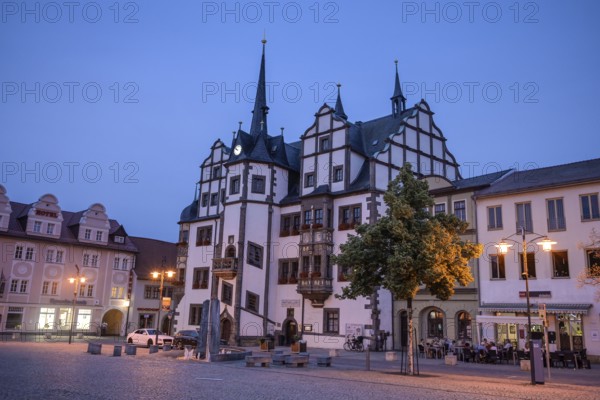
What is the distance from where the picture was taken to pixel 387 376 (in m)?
21.9

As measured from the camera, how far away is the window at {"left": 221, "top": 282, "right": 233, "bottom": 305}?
1758 inches

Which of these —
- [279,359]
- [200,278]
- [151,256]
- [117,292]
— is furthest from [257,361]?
[151,256]

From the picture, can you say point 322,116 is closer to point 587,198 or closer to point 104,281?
point 587,198

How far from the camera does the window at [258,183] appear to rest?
46969mm

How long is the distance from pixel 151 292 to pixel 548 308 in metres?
48.0

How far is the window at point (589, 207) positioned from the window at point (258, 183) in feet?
81.8

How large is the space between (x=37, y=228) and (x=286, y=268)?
1168 inches

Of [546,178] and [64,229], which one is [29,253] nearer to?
[64,229]

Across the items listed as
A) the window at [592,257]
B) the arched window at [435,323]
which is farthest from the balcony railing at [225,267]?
the window at [592,257]

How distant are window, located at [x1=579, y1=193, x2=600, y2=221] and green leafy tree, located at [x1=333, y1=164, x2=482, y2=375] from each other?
1098cm

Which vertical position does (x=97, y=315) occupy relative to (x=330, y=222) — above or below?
below

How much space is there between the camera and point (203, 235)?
172ft

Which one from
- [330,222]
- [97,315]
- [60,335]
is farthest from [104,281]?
[330,222]

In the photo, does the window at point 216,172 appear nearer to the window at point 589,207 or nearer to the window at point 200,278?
the window at point 200,278
